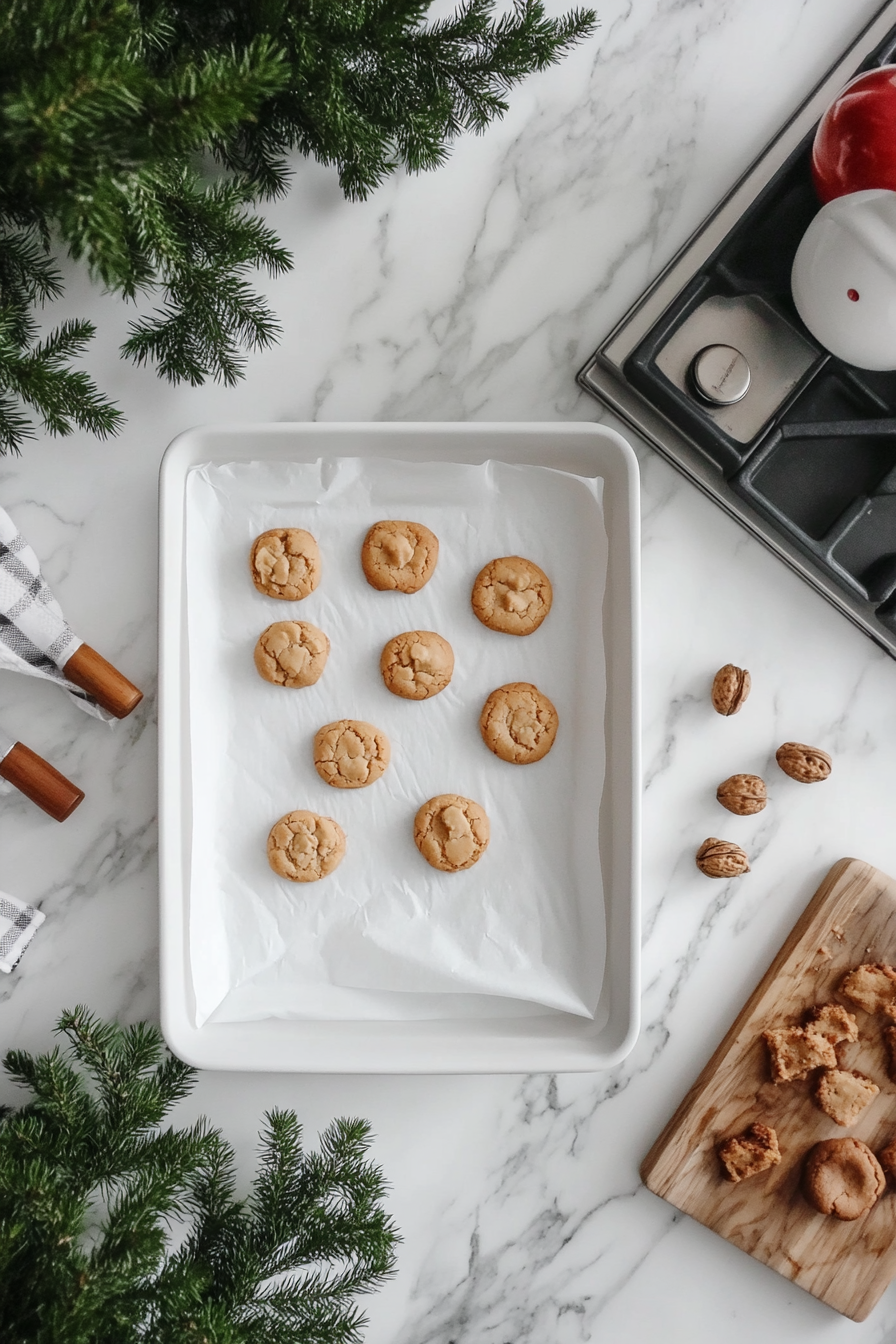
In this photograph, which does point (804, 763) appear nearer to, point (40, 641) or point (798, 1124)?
point (798, 1124)

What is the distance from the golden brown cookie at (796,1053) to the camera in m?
1.07

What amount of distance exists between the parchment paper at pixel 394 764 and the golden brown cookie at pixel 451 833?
0.06ft

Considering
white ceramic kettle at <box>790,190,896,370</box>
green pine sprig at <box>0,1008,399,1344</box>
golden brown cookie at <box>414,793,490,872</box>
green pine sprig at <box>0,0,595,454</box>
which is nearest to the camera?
green pine sprig at <box>0,0,595,454</box>

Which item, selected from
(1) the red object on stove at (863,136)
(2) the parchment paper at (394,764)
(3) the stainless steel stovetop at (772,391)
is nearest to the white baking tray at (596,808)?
(2) the parchment paper at (394,764)

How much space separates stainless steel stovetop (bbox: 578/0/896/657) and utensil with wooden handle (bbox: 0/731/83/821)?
75 cm

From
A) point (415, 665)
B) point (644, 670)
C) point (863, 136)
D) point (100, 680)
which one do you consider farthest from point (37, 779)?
point (863, 136)

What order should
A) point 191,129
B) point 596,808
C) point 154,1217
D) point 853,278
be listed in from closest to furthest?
point 191,129
point 154,1217
point 853,278
point 596,808

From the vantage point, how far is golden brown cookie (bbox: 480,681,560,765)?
3.34 feet

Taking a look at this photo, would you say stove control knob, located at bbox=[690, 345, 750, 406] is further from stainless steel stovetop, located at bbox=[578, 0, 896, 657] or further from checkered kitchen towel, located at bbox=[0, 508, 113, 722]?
checkered kitchen towel, located at bbox=[0, 508, 113, 722]

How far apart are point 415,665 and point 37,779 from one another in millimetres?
435

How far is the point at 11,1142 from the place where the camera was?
82 centimetres

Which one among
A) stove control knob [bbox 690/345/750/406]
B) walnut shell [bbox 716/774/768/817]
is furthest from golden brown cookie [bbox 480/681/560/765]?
stove control knob [bbox 690/345/750/406]

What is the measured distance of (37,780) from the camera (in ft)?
3.38

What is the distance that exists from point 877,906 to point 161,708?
0.85 m
